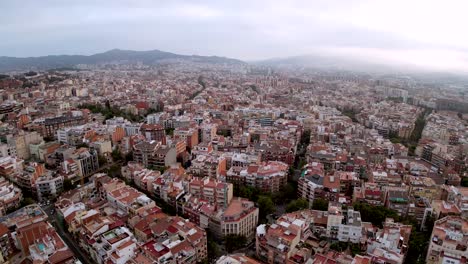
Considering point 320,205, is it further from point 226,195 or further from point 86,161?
point 86,161

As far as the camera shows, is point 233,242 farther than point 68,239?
No

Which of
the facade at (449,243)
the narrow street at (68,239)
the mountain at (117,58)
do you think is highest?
the mountain at (117,58)

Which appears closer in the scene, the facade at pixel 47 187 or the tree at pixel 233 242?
the tree at pixel 233 242

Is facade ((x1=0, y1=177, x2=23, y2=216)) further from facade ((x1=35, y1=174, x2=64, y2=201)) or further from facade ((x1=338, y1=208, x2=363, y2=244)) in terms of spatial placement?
facade ((x1=338, y1=208, x2=363, y2=244))

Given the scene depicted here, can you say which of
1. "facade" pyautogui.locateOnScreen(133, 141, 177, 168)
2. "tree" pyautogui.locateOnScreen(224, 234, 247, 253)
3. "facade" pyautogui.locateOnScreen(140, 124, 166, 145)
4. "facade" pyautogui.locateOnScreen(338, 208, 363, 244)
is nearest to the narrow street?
"tree" pyautogui.locateOnScreen(224, 234, 247, 253)

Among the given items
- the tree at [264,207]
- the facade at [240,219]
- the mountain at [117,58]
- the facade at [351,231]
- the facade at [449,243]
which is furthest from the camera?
the mountain at [117,58]

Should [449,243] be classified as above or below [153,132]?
below

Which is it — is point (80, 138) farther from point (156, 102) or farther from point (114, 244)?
point (156, 102)

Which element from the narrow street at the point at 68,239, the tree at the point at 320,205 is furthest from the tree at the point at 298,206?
the narrow street at the point at 68,239

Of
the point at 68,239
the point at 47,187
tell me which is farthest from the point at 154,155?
the point at 68,239

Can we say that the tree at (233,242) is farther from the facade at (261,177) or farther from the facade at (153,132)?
the facade at (153,132)
